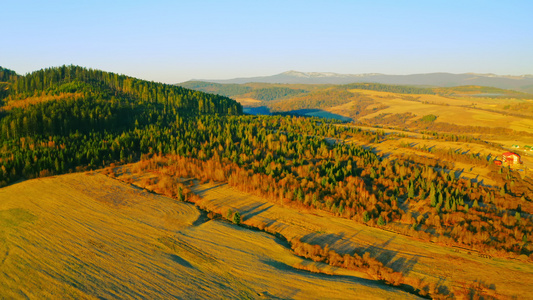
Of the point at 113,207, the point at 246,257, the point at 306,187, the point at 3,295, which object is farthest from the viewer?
the point at 306,187

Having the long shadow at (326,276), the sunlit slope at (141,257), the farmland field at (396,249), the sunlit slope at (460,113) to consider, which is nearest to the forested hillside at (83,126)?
the sunlit slope at (141,257)

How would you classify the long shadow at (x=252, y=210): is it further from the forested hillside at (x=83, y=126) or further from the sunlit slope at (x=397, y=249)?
the forested hillside at (x=83, y=126)

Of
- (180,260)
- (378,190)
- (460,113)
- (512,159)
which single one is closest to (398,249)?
(378,190)

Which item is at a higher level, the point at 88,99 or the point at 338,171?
the point at 88,99

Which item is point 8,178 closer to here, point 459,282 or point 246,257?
point 246,257

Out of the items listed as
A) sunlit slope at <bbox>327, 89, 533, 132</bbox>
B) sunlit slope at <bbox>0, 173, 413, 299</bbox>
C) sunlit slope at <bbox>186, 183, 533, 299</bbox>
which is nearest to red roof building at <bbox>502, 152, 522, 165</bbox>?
sunlit slope at <bbox>186, 183, 533, 299</bbox>


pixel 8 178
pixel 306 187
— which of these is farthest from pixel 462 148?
pixel 8 178

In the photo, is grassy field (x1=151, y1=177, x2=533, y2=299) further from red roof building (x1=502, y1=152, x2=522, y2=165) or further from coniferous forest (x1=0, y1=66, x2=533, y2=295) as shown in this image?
red roof building (x1=502, y1=152, x2=522, y2=165)
